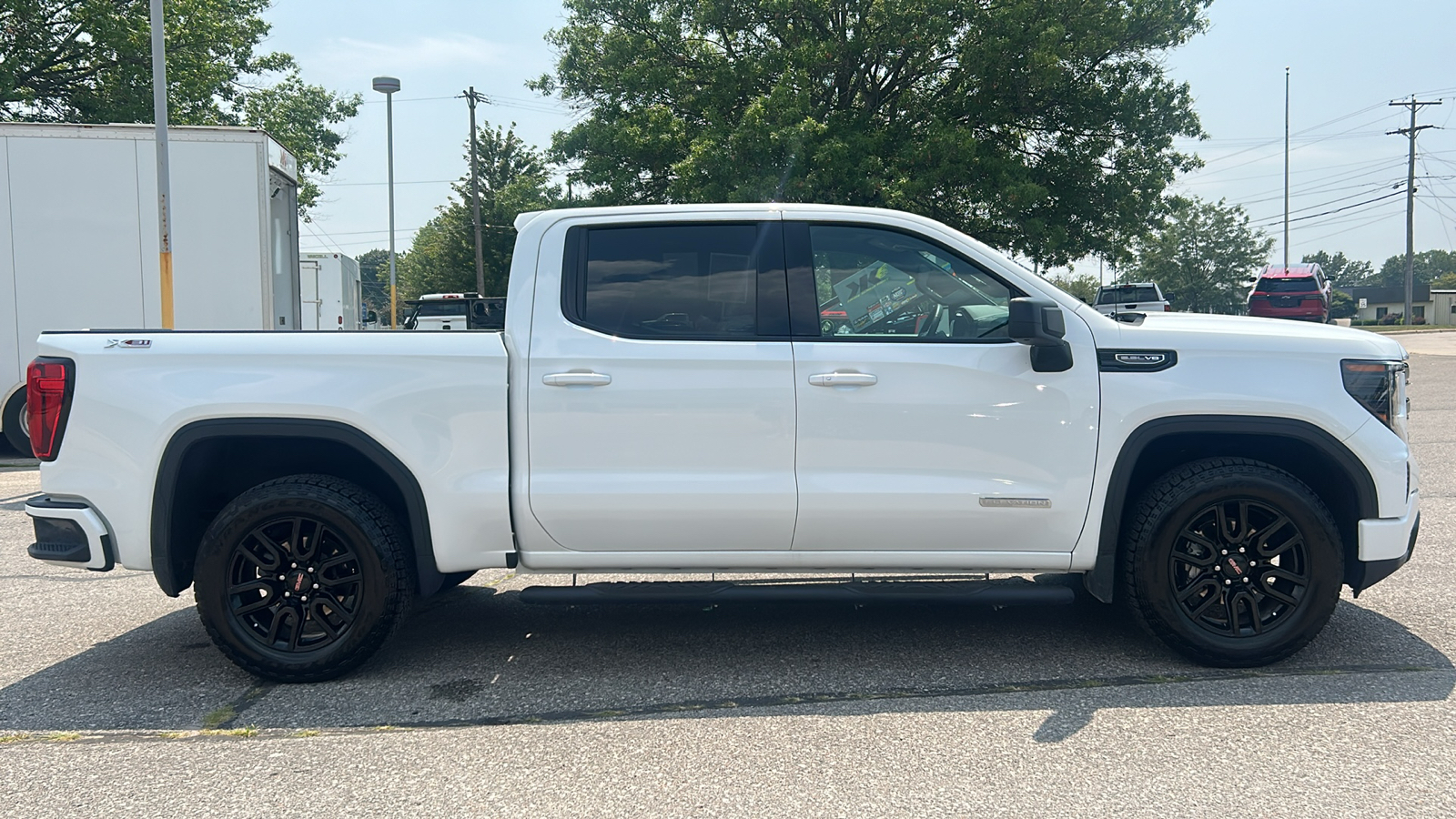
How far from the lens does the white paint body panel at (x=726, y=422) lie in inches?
167

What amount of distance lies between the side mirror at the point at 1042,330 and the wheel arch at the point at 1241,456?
45 cm

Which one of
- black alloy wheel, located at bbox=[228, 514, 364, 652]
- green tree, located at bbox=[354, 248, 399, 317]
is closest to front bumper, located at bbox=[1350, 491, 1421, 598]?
black alloy wheel, located at bbox=[228, 514, 364, 652]

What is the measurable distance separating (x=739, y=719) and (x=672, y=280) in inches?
70.8

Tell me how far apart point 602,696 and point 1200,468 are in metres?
2.58

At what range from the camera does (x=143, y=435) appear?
4289mm

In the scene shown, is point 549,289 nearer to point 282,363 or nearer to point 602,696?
point 282,363

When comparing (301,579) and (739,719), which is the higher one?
(301,579)

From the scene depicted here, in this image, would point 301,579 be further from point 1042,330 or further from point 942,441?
point 1042,330

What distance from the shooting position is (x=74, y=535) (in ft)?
14.1

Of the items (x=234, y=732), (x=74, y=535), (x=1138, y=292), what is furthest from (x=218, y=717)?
(x=1138, y=292)

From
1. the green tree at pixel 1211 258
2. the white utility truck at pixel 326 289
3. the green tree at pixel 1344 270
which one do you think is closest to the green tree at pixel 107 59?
the white utility truck at pixel 326 289

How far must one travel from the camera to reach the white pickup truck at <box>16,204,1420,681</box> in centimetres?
426

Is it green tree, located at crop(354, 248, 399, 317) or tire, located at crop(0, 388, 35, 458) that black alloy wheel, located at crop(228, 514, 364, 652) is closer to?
tire, located at crop(0, 388, 35, 458)

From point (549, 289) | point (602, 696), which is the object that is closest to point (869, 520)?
point (602, 696)
